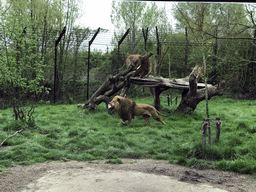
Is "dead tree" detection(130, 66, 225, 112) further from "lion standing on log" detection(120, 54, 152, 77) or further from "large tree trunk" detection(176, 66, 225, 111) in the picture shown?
"lion standing on log" detection(120, 54, 152, 77)

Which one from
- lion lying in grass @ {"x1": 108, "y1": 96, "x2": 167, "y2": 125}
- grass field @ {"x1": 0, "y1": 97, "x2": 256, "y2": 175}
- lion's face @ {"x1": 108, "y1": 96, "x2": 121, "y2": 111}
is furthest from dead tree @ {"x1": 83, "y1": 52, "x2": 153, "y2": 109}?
lion's face @ {"x1": 108, "y1": 96, "x2": 121, "y2": 111}

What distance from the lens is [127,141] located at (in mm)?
6812

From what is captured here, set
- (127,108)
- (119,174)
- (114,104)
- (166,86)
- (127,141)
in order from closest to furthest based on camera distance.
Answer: (119,174), (127,141), (114,104), (127,108), (166,86)

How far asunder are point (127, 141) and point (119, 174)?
6.75ft

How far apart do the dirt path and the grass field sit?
0.96ft

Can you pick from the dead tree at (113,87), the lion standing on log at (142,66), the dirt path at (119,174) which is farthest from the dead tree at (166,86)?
the dirt path at (119,174)

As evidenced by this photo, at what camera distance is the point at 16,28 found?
7453 mm

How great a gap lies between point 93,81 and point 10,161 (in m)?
9.20

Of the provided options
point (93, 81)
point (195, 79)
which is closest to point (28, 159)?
point (195, 79)

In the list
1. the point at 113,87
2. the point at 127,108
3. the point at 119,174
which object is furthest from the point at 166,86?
the point at 119,174

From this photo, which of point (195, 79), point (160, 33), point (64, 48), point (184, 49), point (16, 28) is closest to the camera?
point (16, 28)

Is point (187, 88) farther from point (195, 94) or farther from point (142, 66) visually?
point (142, 66)

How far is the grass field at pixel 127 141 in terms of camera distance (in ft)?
18.2

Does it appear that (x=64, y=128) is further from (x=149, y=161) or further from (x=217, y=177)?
(x=217, y=177)
